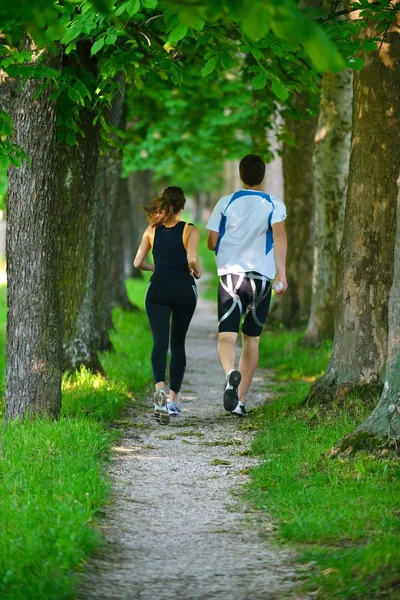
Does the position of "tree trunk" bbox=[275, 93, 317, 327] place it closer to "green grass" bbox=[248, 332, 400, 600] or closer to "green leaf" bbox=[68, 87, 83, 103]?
"green grass" bbox=[248, 332, 400, 600]

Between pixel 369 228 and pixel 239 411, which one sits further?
pixel 239 411

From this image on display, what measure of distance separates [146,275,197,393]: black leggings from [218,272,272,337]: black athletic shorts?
302 millimetres

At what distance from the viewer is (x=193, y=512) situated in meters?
5.94

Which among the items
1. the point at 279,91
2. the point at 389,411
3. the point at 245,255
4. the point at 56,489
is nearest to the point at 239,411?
the point at 245,255

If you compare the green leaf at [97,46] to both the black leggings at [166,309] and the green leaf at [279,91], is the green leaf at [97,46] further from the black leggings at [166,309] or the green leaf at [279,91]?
the black leggings at [166,309]

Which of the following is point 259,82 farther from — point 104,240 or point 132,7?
point 104,240

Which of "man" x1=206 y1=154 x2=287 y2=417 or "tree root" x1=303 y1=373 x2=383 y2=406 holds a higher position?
"man" x1=206 y1=154 x2=287 y2=417

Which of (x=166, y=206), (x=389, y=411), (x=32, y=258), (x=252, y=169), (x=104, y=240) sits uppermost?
(x=252, y=169)

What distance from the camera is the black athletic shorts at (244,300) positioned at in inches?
344

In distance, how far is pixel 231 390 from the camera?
862cm

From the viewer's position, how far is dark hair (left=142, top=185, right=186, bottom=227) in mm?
8805

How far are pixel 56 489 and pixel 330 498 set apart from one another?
160cm

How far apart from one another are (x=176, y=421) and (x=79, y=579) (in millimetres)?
4528

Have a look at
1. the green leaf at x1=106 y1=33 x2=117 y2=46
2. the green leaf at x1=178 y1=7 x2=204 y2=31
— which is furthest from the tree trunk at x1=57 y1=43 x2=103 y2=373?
the green leaf at x1=178 y1=7 x2=204 y2=31
